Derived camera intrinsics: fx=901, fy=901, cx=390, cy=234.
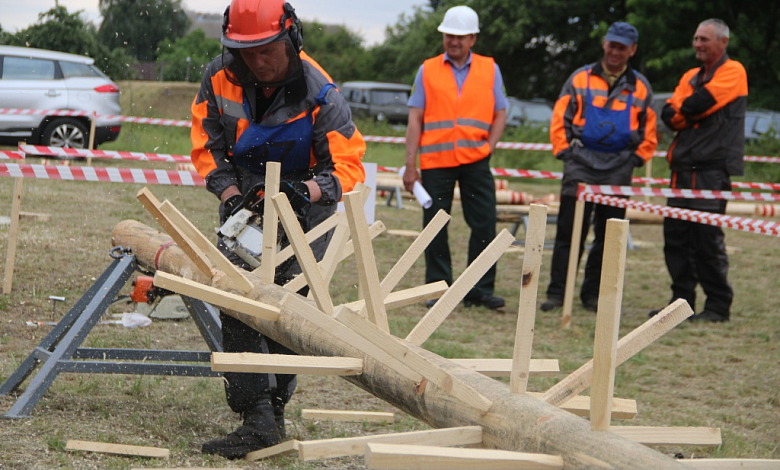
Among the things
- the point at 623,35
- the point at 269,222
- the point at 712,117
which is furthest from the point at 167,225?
the point at 712,117

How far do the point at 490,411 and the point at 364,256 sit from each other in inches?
21.0

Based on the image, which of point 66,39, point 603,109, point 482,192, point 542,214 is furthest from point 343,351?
point 66,39

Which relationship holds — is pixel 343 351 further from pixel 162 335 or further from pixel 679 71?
pixel 679 71

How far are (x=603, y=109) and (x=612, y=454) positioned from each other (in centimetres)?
502

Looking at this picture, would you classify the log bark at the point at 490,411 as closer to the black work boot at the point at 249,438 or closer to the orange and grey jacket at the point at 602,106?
the black work boot at the point at 249,438

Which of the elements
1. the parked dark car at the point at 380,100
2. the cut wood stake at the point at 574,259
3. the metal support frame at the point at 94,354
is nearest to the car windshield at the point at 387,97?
the parked dark car at the point at 380,100

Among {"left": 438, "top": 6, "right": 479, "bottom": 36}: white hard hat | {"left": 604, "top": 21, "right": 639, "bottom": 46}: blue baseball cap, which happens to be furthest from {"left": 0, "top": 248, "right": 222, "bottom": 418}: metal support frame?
{"left": 604, "top": 21, "right": 639, "bottom": 46}: blue baseball cap

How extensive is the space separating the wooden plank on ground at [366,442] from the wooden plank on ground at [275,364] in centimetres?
33

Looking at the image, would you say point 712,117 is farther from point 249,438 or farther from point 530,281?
point 530,281

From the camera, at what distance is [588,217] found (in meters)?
6.62

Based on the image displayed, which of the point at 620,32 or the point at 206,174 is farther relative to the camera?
the point at 620,32

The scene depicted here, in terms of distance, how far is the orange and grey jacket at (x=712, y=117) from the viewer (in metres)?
6.37

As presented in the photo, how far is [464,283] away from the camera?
2.58 m

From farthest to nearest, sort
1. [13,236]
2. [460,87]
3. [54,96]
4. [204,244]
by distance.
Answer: [54,96]
[460,87]
[13,236]
[204,244]
